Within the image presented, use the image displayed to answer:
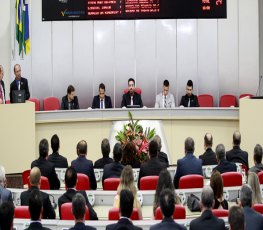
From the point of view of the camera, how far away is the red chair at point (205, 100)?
61.4 feet

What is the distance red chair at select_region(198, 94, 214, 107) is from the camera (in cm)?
1872

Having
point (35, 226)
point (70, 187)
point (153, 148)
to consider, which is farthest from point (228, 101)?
point (35, 226)

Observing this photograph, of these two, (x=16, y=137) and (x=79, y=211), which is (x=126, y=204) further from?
(x=16, y=137)

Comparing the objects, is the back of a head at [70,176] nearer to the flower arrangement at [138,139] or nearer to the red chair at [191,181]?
the red chair at [191,181]

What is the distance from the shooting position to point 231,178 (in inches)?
422

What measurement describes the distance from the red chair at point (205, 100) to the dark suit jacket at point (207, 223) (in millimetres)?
11184

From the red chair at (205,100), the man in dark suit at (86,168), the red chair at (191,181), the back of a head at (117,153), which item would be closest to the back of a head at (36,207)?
the red chair at (191,181)

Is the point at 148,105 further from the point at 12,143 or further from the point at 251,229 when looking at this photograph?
the point at 251,229

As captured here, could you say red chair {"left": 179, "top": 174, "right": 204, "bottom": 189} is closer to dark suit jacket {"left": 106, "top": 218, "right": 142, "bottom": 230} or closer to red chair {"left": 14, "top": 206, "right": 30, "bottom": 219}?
red chair {"left": 14, "top": 206, "right": 30, "bottom": 219}

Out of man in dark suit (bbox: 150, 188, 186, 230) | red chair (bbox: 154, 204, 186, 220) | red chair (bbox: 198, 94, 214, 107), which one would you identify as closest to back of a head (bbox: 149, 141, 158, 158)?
red chair (bbox: 154, 204, 186, 220)

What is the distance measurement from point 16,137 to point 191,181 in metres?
5.56

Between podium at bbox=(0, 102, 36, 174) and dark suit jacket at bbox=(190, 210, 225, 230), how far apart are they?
8.12 metres

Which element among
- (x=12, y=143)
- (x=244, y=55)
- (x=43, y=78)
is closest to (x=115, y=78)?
(x=43, y=78)

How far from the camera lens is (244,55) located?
19031 millimetres
